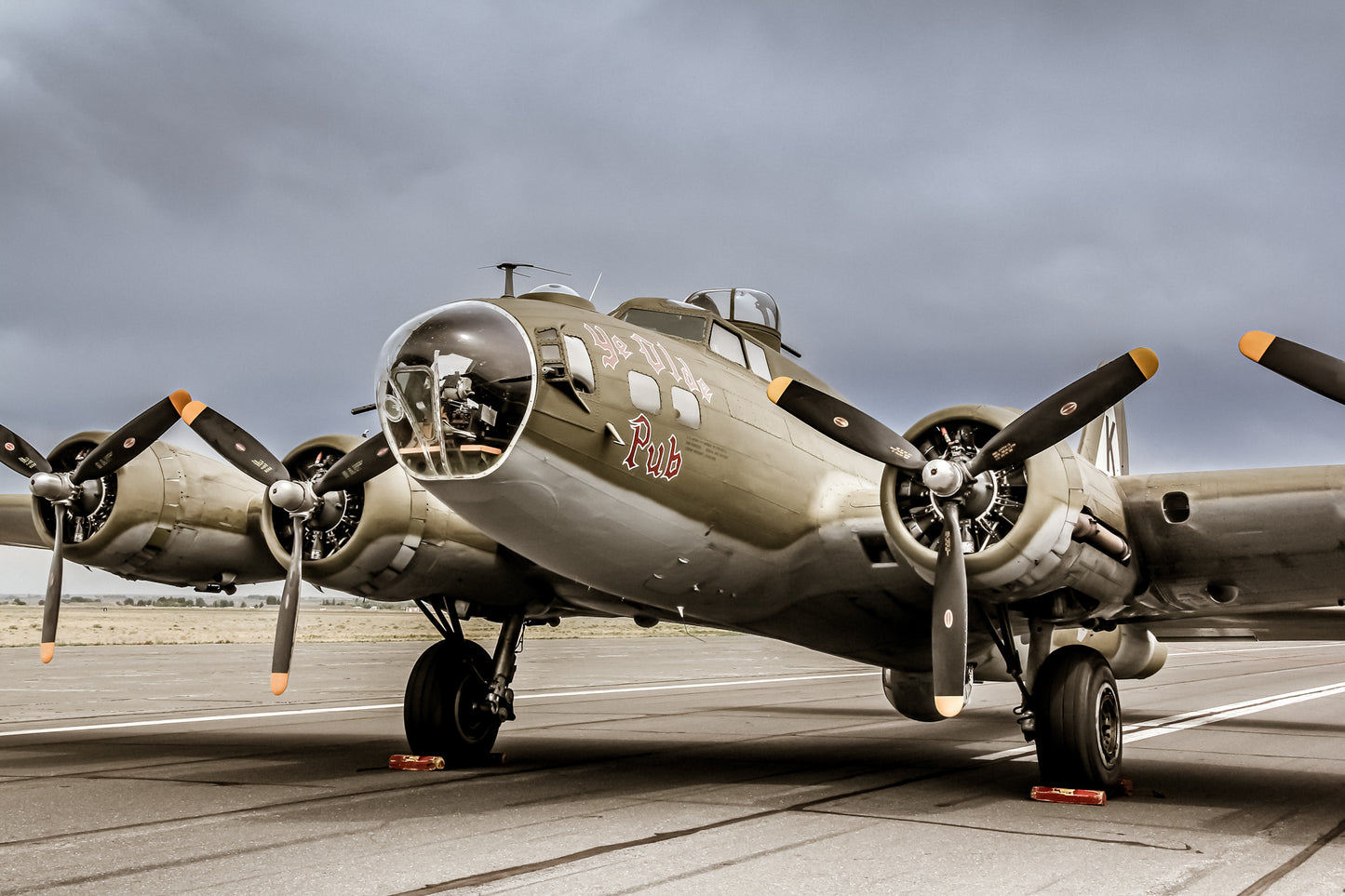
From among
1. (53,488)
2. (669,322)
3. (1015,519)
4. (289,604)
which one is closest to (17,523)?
(53,488)

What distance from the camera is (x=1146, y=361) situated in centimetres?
884

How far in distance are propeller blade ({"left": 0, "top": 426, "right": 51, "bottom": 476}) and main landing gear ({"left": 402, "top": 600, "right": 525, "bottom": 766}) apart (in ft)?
13.7

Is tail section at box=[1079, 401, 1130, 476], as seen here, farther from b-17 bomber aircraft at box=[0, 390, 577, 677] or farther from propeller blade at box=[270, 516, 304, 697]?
propeller blade at box=[270, 516, 304, 697]

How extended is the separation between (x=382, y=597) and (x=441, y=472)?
160 inches

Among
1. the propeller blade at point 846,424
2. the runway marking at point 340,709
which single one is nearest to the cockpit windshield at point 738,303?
the propeller blade at point 846,424

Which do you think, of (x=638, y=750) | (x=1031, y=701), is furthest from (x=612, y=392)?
(x=638, y=750)

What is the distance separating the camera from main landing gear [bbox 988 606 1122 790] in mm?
9633

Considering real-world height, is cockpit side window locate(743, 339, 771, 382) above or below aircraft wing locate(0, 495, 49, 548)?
above

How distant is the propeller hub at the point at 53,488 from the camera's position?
11.7 metres

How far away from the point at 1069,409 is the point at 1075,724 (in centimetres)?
276

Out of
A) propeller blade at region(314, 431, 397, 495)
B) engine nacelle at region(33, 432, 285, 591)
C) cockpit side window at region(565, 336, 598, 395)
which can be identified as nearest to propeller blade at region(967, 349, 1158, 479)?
cockpit side window at region(565, 336, 598, 395)

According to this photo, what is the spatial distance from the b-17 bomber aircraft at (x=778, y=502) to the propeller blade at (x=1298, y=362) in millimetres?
18

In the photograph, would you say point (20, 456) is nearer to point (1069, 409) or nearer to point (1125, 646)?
point (1069, 409)

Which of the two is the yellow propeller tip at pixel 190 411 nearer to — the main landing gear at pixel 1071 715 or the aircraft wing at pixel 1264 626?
the main landing gear at pixel 1071 715
